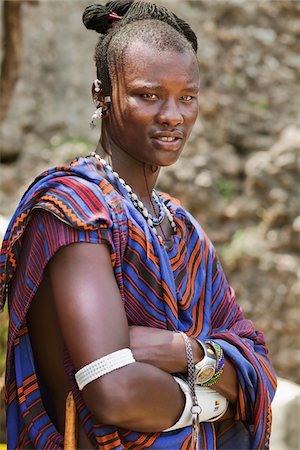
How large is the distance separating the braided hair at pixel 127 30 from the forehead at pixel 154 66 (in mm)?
19

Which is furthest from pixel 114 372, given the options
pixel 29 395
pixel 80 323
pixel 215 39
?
pixel 215 39

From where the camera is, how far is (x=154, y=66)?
192 cm

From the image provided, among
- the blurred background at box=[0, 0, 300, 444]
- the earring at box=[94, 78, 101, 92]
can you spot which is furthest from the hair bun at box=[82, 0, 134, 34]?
the blurred background at box=[0, 0, 300, 444]

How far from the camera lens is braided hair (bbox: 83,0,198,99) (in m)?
1.97

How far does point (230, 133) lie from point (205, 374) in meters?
4.91

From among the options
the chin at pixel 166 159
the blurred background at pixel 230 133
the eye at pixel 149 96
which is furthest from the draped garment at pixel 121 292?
the blurred background at pixel 230 133

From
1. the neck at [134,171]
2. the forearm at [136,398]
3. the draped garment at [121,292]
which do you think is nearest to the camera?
the forearm at [136,398]

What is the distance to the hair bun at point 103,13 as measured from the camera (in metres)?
2.08

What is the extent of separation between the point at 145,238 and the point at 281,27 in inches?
213

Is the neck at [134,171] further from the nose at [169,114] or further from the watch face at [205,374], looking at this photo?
the watch face at [205,374]

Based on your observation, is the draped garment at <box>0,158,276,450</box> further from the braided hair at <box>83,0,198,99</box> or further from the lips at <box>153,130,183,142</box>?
the braided hair at <box>83,0,198,99</box>

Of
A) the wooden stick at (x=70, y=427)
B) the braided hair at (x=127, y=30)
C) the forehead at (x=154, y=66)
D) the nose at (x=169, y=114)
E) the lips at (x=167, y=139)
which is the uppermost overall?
the braided hair at (x=127, y=30)

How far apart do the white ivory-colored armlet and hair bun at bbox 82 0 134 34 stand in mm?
994

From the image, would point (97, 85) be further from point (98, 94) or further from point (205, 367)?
point (205, 367)
